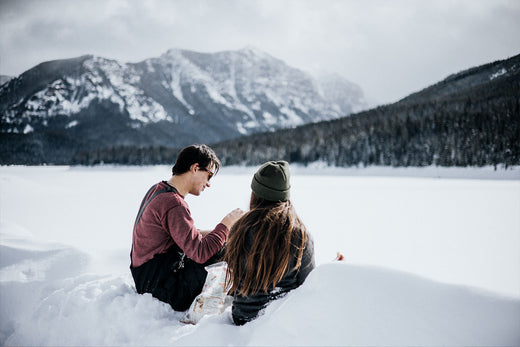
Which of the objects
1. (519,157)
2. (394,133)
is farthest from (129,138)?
(519,157)

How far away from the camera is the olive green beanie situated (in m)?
1.93

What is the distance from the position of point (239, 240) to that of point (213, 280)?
785 mm

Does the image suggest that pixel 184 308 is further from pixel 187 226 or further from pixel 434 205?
pixel 434 205

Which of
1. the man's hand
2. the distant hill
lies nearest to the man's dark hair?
the man's hand

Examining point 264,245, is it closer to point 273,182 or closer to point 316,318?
point 273,182

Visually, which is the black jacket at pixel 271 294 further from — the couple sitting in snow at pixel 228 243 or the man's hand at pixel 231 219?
the man's hand at pixel 231 219

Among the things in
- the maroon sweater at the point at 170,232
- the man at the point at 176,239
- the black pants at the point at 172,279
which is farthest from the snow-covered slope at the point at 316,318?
the maroon sweater at the point at 170,232

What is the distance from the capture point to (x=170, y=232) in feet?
7.56

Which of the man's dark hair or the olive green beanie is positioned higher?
the man's dark hair

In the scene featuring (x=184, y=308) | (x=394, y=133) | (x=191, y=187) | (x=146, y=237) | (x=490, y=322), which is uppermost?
(x=394, y=133)

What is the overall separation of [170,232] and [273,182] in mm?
1024

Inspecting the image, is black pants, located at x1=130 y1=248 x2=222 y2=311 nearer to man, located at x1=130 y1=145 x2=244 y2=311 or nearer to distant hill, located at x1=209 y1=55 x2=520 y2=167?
man, located at x1=130 y1=145 x2=244 y2=311

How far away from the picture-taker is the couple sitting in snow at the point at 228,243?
1.88 metres

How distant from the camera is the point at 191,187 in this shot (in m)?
2.57
